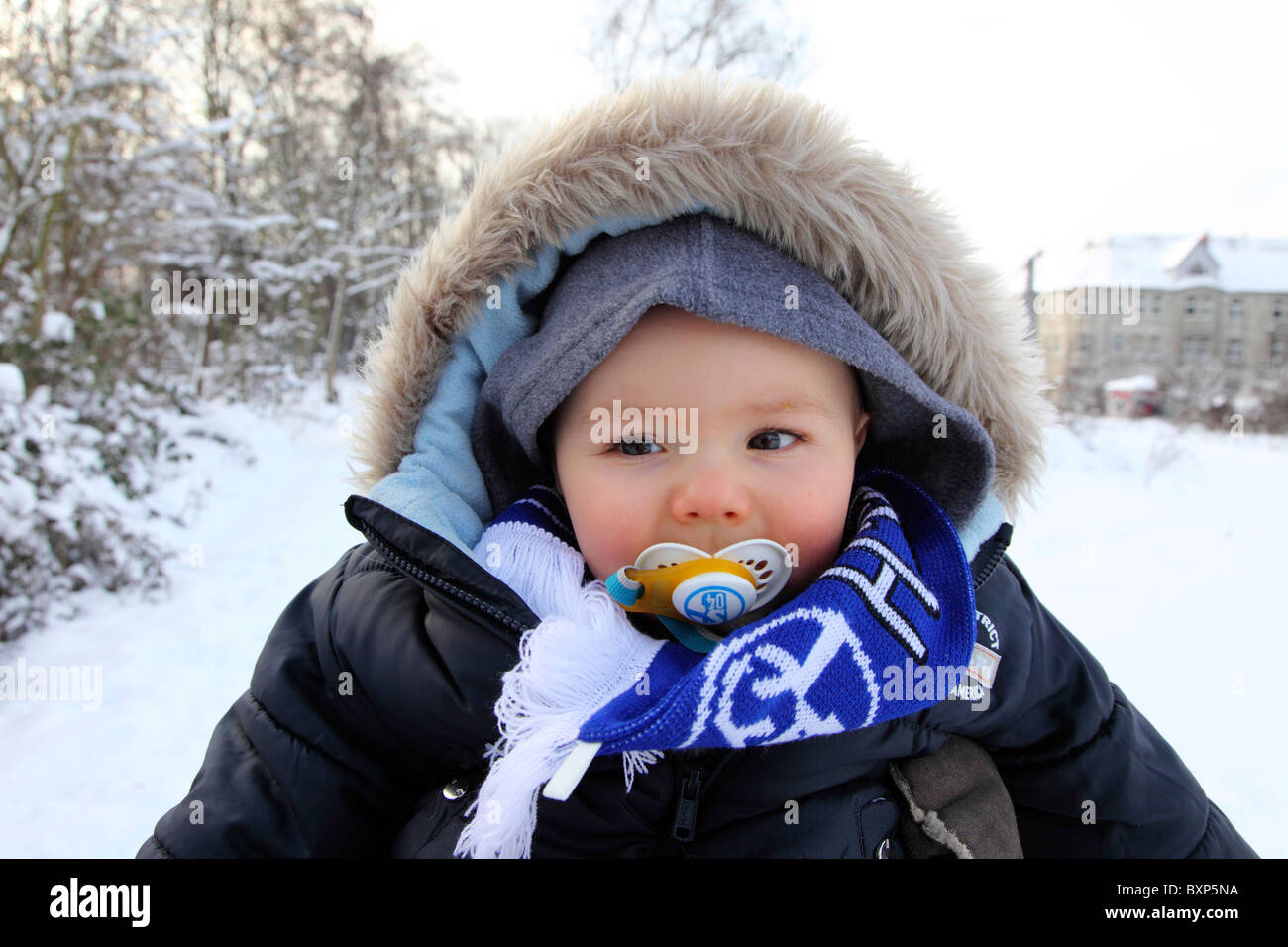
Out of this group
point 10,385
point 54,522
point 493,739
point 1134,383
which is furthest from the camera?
point 1134,383

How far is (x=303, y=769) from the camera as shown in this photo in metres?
1.16

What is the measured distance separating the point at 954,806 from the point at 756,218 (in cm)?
96

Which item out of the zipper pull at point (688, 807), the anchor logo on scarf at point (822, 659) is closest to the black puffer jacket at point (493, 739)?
the zipper pull at point (688, 807)

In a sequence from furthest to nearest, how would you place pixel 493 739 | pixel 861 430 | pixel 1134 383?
pixel 1134 383, pixel 861 430, pixel 493 739

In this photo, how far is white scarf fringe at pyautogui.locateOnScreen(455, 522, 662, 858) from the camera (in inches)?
39.1

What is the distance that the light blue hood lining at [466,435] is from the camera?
4.22 ft

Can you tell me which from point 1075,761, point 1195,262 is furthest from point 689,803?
point 1195,262

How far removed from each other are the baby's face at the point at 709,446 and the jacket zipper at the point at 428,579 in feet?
0.55

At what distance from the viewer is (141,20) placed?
5266 millimetres

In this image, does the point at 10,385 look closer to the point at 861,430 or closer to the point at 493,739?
the point at 493,739

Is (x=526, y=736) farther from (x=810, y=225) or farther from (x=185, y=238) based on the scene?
(x=185, y=238)

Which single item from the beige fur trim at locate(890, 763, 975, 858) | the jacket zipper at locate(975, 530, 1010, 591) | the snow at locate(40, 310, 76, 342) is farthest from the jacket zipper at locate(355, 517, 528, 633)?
the snow at locate(40, 310, 76, 342)

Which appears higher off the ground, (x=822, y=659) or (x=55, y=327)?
(x=55, y=327)

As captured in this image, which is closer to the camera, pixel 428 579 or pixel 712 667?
pixel 712 667
